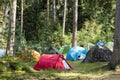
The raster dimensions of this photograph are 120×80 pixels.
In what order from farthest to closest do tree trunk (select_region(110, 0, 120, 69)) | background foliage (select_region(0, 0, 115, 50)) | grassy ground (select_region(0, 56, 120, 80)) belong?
background foliage (select_region(0, 0, 115, 50)), tree trunk (select_region(110, 0, 120, 69)), grassy ground (select_region(0, 56, 120, 80))

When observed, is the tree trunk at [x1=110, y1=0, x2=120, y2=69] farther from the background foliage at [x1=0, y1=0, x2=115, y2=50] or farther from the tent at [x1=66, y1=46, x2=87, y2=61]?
the background foliage at [x1=0, y1=0, x2=115, y2=50]

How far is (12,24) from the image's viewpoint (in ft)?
55.8

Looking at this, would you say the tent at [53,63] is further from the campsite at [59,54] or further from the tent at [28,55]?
the tent at [28,55]

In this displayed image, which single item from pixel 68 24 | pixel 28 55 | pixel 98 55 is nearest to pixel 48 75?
pixel 98 55

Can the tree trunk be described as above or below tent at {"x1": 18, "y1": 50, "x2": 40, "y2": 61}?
above

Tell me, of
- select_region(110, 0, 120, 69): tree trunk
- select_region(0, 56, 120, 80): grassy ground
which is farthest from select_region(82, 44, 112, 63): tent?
select_region(110, 0, 120, 69): tree trunk

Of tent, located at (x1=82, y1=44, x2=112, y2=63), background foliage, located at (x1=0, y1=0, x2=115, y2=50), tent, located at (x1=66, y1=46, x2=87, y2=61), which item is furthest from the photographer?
background foliage, located at (x1=0, y1=0, x2=115, y2=50)

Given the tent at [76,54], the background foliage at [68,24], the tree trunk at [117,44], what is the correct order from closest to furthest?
1. the tree trunk at [117,44]
2. the tent at [76,54]
3. the background foliage at [68,24]

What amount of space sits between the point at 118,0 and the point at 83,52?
7.61 metres

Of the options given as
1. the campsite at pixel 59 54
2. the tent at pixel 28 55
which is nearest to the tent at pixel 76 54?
the campsite at pixel 59 54

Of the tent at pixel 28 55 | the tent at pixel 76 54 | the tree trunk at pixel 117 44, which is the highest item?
the tree trunk at pixel 117 44

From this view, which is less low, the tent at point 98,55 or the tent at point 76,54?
the tent at point 98,55

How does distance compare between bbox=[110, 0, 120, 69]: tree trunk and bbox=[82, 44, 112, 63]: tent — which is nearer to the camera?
bbox=[110, 0, 120, 69]: tree trunk

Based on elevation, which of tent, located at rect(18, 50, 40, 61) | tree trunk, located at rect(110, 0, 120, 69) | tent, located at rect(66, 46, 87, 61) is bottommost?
tent, located at rect(66, 46, 87, 61)
